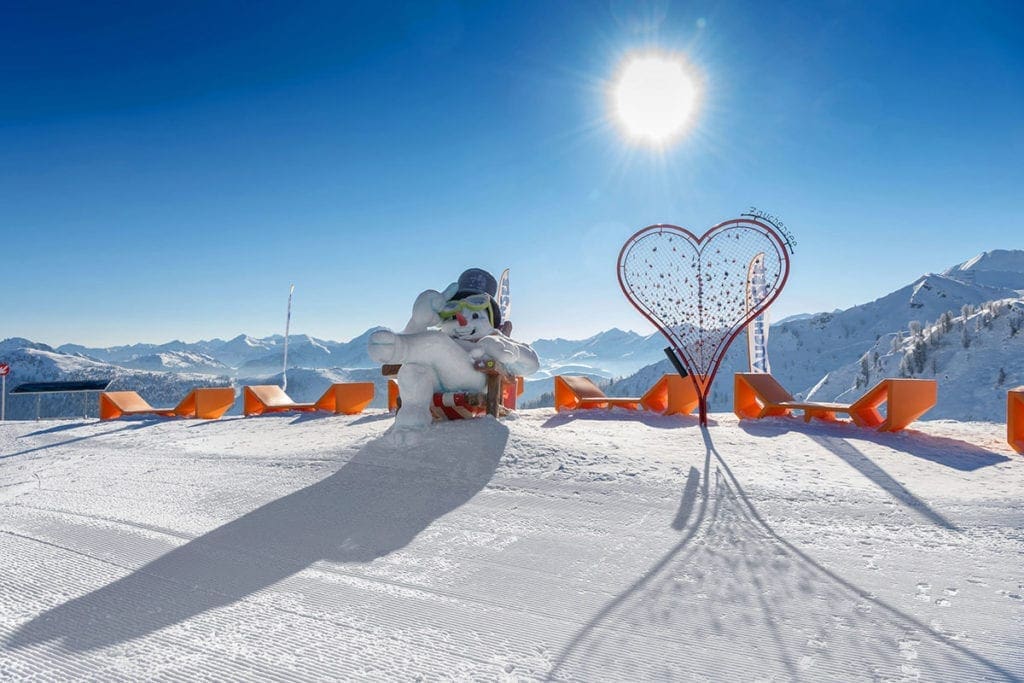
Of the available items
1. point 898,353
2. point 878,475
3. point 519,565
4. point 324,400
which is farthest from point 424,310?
point 898,353

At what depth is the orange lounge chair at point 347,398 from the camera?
12141 mm

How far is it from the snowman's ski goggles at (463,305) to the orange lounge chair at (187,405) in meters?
7.58

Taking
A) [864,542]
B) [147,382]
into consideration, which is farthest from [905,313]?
[147,382]

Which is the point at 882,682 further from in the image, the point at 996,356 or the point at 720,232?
the point at 996,356

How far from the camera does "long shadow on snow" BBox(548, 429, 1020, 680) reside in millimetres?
2196

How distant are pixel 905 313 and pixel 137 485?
60239 millimetres

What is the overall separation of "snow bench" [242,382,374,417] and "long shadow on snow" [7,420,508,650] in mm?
5850

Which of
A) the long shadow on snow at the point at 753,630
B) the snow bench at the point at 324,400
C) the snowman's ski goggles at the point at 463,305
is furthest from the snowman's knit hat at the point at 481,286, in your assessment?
the long shadow on snow at the point at 753,630

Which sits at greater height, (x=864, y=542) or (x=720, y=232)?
(x=720, y=232)

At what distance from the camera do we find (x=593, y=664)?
2.24 meters

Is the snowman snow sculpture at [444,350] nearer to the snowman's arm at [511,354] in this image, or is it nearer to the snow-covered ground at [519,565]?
the snowman's arm at [511,354]

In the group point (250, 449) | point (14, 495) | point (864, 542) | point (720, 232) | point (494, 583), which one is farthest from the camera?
point (720, 232)

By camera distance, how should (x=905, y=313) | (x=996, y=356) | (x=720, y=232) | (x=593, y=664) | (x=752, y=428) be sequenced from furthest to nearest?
(x=905, y=313), (x=996, y=356), (x=720, y=232), (x=752, y=428), (x=593, y=664)

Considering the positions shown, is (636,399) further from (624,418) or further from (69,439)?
(69,439)
